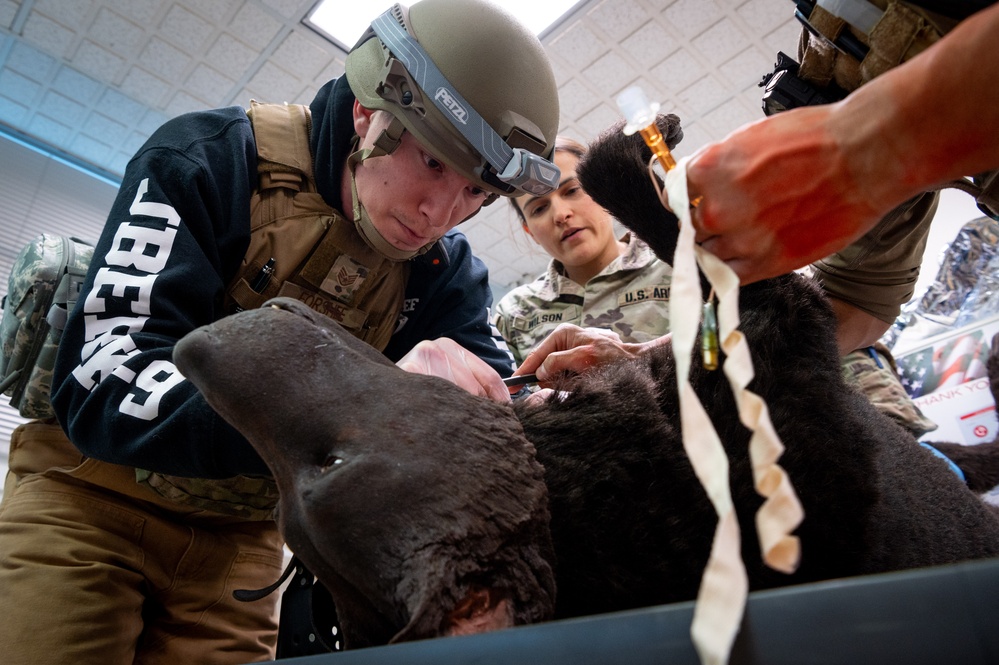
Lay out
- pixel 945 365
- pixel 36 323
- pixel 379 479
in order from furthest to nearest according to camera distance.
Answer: pixel 945 365 < pixel 36 323 < pixel 379 479

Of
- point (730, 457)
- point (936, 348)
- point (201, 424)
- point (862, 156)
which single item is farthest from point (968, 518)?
point (936, 348)

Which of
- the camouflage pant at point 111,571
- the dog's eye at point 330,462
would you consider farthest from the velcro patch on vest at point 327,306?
the dog's eye at point 330,462

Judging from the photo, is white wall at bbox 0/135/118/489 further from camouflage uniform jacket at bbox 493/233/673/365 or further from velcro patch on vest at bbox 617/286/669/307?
velcro patch on vest at bbox 617/286/669/307

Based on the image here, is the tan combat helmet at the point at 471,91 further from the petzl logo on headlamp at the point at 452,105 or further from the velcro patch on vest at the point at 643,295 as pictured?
the velcro patch on vest at the point at 643,295

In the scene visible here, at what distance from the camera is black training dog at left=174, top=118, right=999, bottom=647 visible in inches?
28.4

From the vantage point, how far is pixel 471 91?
134cm

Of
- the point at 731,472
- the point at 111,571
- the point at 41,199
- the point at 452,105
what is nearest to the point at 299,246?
the point at 452,105

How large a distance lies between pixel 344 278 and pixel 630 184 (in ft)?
2.58

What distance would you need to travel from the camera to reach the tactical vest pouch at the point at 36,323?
1.46m

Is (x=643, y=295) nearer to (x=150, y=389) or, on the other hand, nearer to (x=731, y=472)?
(x=731, y=472)

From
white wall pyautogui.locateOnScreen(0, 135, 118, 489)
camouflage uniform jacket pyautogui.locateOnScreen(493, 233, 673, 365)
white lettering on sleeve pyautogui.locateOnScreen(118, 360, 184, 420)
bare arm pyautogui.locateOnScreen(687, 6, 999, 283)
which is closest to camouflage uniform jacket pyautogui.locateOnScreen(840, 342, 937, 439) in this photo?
camouflage uniform jacket pyautogui.locateOnScreen(493, 233, 673, 365)

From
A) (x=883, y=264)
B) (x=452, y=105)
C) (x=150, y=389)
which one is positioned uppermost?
(x=452, y=105)

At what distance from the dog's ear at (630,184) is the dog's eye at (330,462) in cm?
56

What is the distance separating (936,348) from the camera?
2.70m
